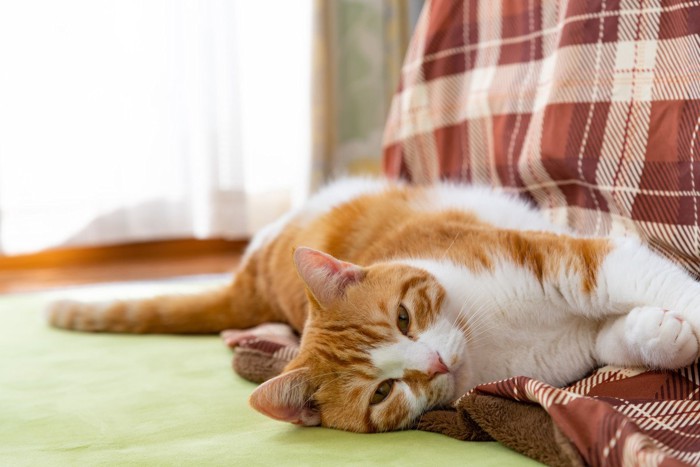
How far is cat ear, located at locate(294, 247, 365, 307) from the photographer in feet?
4.53

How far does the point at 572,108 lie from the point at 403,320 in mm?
664

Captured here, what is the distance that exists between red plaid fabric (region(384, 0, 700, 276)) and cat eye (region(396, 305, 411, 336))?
533 mm

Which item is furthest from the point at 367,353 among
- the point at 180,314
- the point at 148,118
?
the point at 148,118

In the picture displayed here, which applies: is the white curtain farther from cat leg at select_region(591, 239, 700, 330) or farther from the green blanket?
cat leg at select_region(591, 239, 700, 330)

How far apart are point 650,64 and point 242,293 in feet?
3.73

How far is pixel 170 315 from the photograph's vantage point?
212cm

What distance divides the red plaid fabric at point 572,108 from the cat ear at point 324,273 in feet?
1.90

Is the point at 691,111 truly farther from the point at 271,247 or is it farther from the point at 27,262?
the point at 27,262

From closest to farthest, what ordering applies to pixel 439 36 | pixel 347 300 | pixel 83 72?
pixel 347 300 → pixel 439 36 → pixel 83 72

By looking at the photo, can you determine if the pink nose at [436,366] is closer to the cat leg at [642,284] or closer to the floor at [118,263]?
the cat leg at [642,284]

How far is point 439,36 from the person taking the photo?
2.25 metres

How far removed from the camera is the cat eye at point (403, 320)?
4.49 ft

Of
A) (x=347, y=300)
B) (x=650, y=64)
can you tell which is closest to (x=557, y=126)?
(x=650, y=64)

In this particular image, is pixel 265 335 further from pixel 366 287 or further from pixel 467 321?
pixel 467 321
